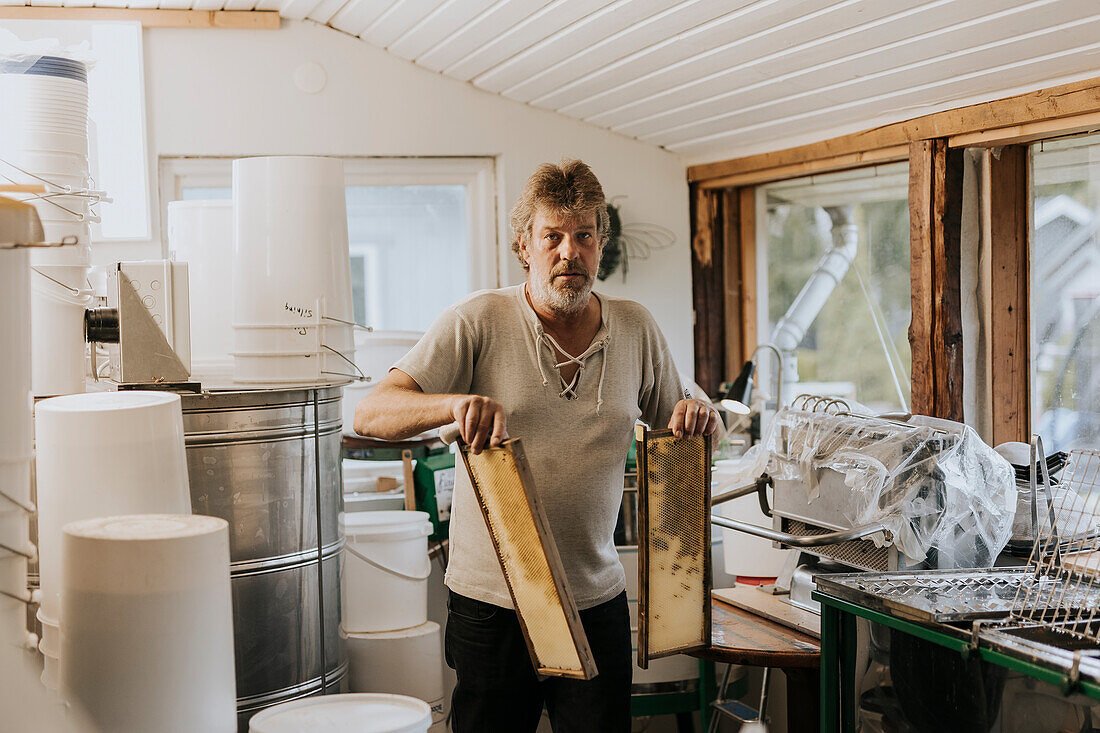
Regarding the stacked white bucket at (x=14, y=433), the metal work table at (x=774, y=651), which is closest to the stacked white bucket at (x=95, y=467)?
the stacked white bucket at (x=14, y=433)

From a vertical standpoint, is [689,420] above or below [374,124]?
below

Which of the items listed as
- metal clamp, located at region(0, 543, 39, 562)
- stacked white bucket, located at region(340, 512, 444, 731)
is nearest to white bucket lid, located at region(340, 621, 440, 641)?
stacked white bucket, located at region(340, 512, 444, 731)

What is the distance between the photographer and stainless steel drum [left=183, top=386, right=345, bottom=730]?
2.83 metres

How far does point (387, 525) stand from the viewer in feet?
11.3

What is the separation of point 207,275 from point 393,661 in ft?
4.55

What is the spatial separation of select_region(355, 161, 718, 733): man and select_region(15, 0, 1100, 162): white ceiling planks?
120 centimetres

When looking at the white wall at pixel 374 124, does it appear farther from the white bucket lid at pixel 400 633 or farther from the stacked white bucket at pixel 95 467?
the stacked white bucket at pixel 95 467

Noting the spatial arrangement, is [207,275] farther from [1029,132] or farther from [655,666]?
[1029,132]

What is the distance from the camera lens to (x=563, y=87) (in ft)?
13.6

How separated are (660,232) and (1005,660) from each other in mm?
2995

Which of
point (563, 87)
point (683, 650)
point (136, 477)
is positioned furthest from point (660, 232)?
point (136, 477)

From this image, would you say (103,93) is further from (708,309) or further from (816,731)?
(816,731)

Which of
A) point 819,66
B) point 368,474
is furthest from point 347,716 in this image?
point 819,66

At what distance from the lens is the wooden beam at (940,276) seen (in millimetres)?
3270
